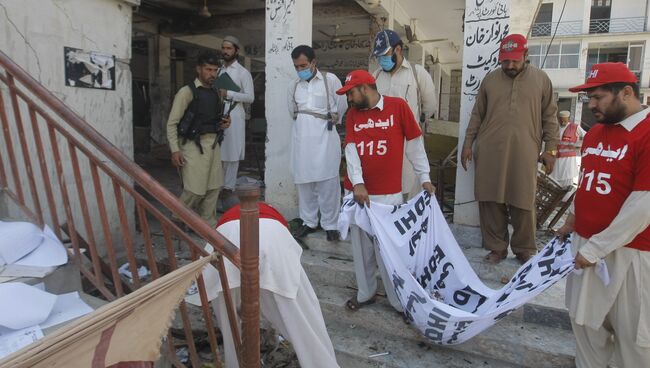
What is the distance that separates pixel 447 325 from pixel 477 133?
176 cm

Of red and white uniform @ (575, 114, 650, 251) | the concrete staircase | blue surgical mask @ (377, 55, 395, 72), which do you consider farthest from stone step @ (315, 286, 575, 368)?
blue surgical mask @ (377, 55, 395, 72)

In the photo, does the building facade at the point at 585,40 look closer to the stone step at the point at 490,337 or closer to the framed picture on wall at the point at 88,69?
the stone step at the point at 490,337

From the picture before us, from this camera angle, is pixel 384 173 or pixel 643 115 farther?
pixel 384 173

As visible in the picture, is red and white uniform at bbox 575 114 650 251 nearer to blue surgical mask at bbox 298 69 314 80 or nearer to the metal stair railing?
the metal stair railing

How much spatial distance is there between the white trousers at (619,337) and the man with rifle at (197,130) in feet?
10.6

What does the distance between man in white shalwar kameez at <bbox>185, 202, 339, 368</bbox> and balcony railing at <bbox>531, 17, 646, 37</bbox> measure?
1129 inches

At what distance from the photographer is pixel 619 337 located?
2260 mm

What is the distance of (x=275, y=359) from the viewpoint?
9.94 feet

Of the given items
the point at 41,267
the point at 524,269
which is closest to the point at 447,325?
the point at 524,269

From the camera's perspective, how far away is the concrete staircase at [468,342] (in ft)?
9.23

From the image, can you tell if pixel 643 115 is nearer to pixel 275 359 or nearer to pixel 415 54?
pixel 275 359

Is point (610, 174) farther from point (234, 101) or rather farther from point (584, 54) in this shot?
point (584, 54)

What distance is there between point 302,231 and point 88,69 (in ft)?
7.83

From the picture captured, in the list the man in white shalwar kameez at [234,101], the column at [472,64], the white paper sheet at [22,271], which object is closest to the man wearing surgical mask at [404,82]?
the column at [472,64]
